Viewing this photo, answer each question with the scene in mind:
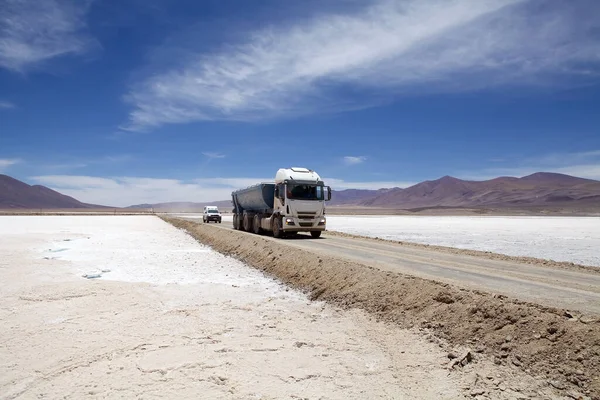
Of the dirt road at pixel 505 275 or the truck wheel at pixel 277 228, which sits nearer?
the dirt road at pixel 505 275

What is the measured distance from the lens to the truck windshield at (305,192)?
26.4 metres

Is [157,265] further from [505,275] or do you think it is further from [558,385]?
[558,385]

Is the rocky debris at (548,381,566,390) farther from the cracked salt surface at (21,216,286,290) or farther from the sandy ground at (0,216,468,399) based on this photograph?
the cracked salt surface at (21,216,286,290)

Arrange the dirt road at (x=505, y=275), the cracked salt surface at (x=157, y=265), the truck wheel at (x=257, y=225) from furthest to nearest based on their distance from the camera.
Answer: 1. the truck wheel at (x=257, y=225)
2. the cracked salt surface at (x=157, y=265)
3. the dirt road at (x=505, y=275)

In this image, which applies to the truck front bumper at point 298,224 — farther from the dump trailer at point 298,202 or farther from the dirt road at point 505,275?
the dirt road at point 505,275

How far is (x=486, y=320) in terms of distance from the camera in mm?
8055

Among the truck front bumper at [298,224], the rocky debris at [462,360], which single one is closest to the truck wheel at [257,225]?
the truck front bumper at [298,224]

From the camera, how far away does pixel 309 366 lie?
23.0 ft

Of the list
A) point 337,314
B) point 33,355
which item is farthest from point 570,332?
point 33,355

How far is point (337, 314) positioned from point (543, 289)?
471 cm

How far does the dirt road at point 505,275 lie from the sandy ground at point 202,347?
2.87m

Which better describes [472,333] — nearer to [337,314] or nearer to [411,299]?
[411,299]

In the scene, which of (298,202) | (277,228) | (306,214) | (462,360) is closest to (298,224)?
(306,214)

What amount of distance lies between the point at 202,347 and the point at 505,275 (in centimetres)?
874
